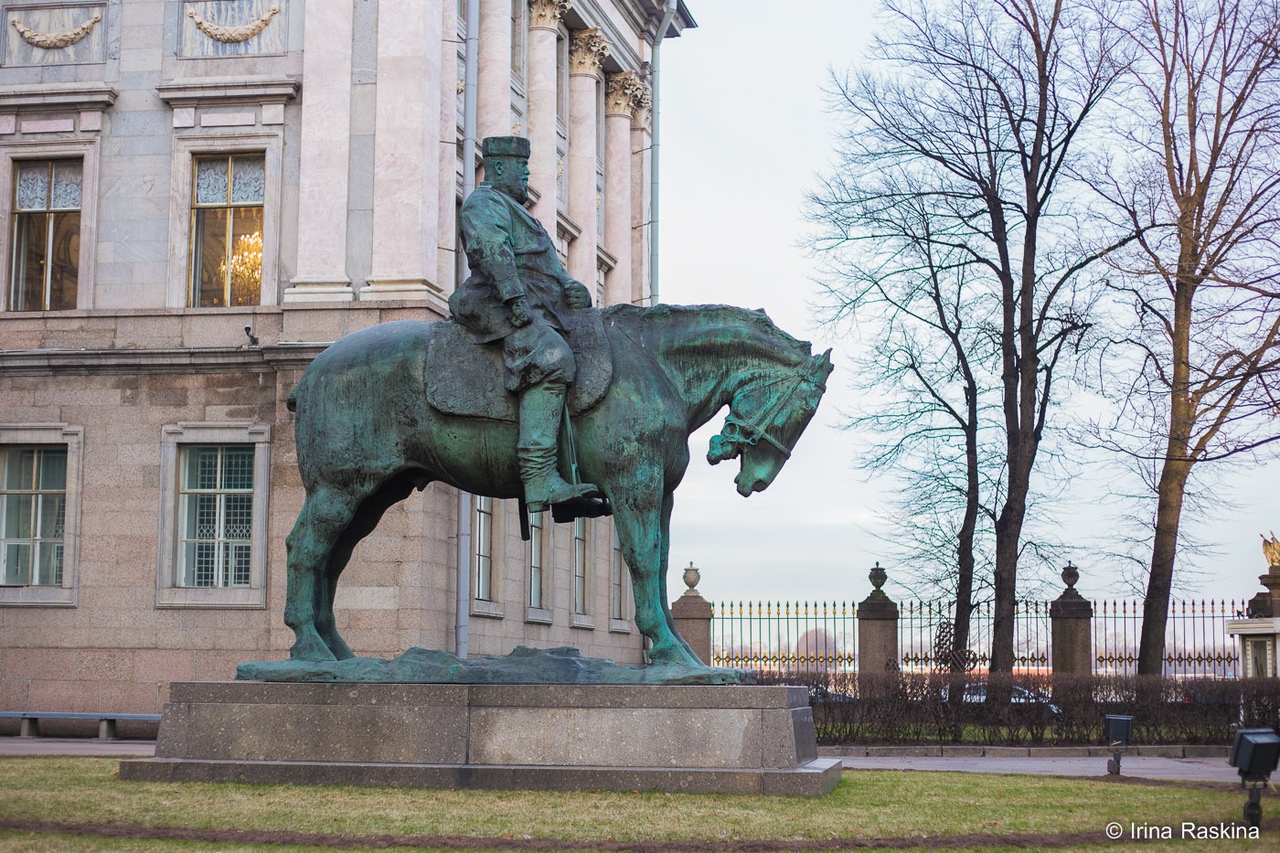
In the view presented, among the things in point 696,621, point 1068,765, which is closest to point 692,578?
point 696,621

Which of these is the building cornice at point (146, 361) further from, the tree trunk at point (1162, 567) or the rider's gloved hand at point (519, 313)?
the tree trunk at point (1162, 567)

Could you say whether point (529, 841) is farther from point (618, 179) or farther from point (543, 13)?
point (618, 179)

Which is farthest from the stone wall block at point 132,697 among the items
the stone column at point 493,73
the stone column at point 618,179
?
the stone column at point 618,179

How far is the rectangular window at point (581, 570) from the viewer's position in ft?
119

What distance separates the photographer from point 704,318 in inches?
459

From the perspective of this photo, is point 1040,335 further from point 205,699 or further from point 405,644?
point 205,699

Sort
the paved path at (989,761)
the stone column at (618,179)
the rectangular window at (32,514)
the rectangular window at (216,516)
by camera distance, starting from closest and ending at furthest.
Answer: the paved path at (989,761)
the rectangular window at (216,516)
the rectangular window at (32,514)
the stone column at (618,179)

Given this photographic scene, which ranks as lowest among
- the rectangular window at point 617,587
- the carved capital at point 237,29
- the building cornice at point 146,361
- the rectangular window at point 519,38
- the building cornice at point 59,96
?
the rectangular window at point 617,587

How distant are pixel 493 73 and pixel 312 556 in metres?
21.0

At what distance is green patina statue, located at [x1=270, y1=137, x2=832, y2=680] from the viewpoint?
37.0 feet

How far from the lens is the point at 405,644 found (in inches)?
960

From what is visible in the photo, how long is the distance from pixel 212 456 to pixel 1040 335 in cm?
1583

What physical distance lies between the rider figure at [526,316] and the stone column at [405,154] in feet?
45.8

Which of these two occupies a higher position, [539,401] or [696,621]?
[539,401]
